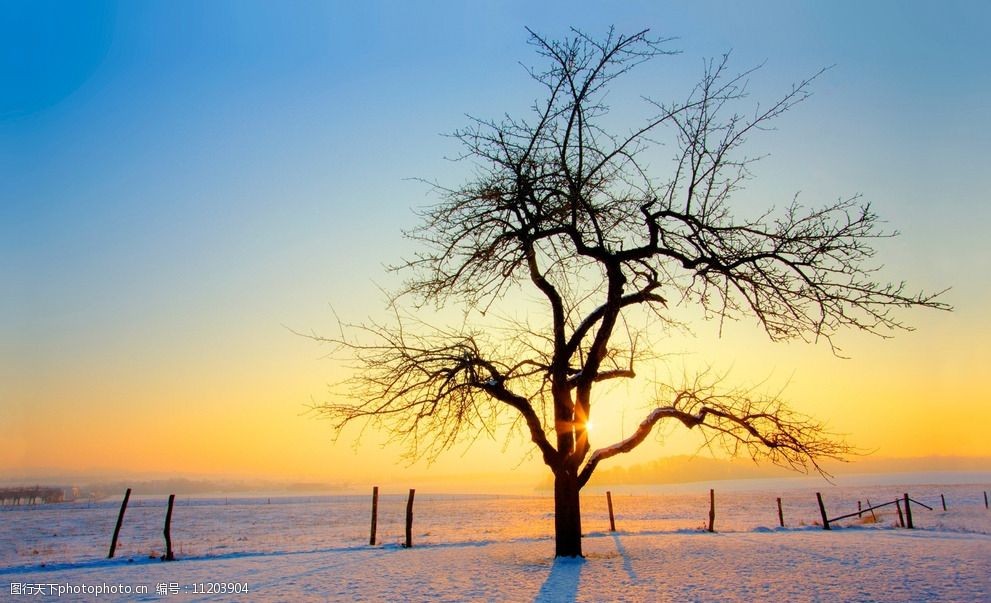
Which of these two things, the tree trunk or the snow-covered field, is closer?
the snow-covered field

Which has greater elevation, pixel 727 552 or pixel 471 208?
pixel 471 208

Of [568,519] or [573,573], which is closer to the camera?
[573,573]

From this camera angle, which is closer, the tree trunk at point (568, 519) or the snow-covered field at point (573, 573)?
the snow-covered field at point (573, 573)

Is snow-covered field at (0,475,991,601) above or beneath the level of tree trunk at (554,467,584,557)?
beneath

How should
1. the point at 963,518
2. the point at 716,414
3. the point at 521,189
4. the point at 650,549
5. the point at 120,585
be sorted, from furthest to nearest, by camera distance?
1. the point at 963,518
2. the point at 650,549
3. the point at 716,414
4. the point at 521,189
5. the point at 120,585

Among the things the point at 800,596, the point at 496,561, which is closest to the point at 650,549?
the point at 496,561

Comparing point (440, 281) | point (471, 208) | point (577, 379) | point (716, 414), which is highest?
point (471, 208)

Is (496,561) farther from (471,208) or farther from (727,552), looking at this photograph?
(471,208)

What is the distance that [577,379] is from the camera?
14.6m

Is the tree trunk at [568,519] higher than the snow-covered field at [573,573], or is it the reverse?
the tree trunk at [568,519]

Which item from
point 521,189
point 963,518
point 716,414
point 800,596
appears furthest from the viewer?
point 963,518

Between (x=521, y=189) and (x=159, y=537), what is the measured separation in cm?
2988

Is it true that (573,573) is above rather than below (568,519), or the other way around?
below

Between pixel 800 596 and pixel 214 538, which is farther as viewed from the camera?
pixel 214 538
